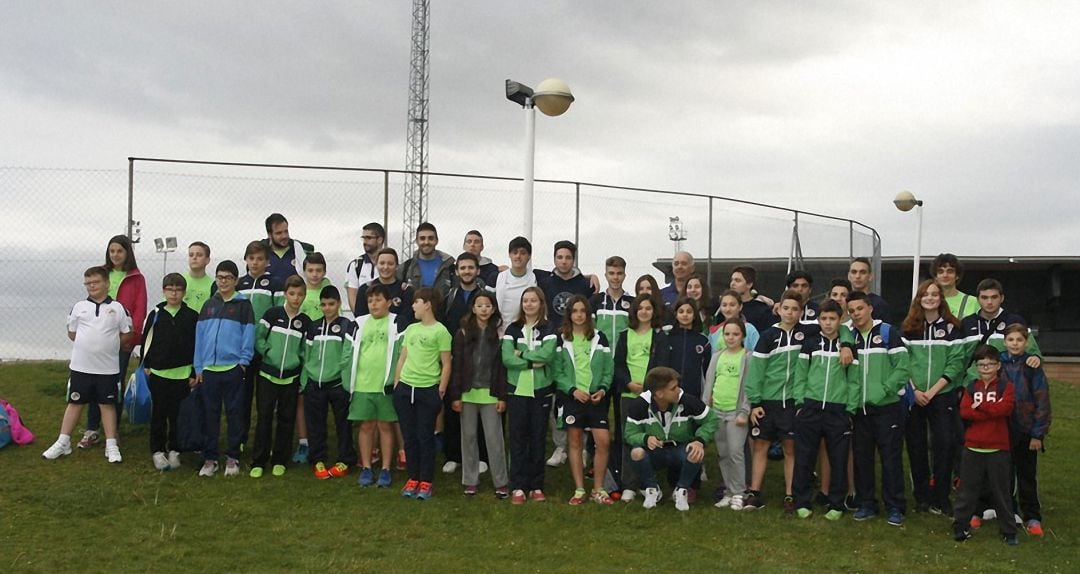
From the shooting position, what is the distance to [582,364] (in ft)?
24.0

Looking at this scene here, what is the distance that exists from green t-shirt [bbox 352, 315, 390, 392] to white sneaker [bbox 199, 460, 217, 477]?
1.35m

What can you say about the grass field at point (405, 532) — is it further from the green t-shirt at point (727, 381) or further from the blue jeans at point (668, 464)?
the green t-shirt at point (727, 381)

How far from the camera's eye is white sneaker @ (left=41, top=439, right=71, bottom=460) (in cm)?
796

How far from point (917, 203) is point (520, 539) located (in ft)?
43.1

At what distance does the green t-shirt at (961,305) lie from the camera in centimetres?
725

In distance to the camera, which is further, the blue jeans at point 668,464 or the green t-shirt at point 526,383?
the green t-shirt at point 526,383

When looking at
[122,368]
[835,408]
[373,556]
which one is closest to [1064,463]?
[835,408]

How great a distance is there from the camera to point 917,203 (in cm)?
1692

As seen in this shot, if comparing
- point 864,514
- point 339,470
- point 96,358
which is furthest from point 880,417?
point 96,358

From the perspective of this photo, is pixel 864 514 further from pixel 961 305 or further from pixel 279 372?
pixel 279 372

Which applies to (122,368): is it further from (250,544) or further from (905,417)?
(905,417)

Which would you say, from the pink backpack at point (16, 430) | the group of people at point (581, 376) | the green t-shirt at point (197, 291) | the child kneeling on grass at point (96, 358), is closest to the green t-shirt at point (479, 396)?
the group of people at point (581, 376)

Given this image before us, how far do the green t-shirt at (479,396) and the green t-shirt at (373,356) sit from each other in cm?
74

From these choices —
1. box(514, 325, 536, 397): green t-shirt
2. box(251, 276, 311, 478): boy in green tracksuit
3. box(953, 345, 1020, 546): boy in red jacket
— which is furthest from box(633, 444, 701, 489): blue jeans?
box(251, 276, 311, 478): boy in green tracksuit
